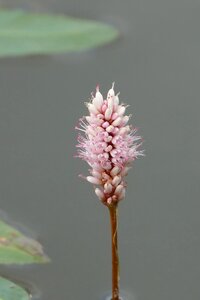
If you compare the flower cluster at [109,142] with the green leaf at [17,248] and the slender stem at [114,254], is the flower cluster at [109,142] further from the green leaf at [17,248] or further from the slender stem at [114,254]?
the green leaf at [17,248]

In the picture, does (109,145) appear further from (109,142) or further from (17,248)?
(17,248)

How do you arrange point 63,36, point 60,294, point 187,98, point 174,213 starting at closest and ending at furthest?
point 60,294 < point 174,213 < point 187,98 < point 63,36

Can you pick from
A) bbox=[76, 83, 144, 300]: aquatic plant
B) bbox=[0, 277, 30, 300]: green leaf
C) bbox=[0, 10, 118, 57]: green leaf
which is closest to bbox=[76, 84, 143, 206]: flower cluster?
Answer: bbox=[76, 83, 144, 300]: aquatic plant

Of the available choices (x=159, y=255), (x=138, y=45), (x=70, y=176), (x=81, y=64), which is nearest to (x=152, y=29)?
(x=138, y=45)

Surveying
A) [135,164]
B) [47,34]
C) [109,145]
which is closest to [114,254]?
[109,145]

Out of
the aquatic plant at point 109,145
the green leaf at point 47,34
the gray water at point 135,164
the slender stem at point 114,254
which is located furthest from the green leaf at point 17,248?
the green leaf at point 47,34

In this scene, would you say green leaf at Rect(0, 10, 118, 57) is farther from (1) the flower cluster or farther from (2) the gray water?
(1) the flower cluster

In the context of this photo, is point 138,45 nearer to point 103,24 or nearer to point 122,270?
point 103,24
